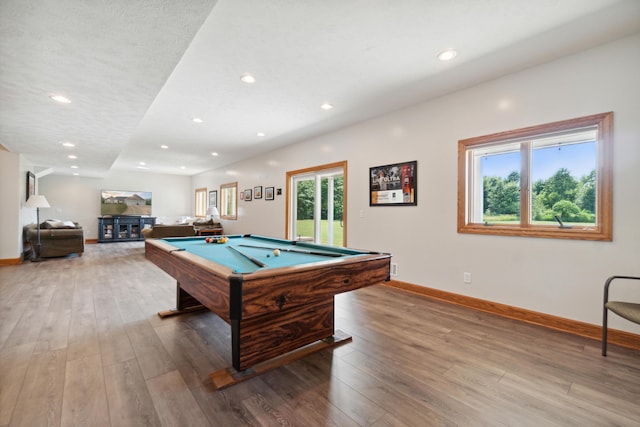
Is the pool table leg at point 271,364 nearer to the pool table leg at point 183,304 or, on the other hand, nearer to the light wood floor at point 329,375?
the light wood floor at point 329,375

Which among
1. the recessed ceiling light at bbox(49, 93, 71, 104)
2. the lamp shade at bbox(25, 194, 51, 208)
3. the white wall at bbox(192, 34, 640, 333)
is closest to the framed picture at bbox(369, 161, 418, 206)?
the white wall at bbox(192, 34, 640, 333)

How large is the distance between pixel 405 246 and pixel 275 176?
12.2ft

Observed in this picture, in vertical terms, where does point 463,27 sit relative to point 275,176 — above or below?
above

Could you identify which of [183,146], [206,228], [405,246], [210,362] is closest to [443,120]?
[405,246]

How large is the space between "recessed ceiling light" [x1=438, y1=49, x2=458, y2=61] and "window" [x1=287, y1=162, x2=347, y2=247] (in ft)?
7.68

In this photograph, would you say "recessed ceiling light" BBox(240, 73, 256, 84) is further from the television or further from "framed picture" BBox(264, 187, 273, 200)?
→ the television

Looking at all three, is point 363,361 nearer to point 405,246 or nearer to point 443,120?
point 405,246

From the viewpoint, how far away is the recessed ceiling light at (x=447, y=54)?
249 centimetres

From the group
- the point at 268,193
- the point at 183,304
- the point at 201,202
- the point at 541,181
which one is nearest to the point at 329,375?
the point at 183,304

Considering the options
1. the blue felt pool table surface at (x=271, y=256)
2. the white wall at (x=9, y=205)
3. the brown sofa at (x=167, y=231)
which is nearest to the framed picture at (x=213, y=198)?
the brown sofa at (x=167, y=231)

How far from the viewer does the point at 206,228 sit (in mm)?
8359

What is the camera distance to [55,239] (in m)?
6.14

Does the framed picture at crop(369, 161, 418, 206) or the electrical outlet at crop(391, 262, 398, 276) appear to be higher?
the framed picture at crop(369, 161, 418, 206)

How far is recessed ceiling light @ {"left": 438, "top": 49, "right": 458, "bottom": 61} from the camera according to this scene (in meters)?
2.49
